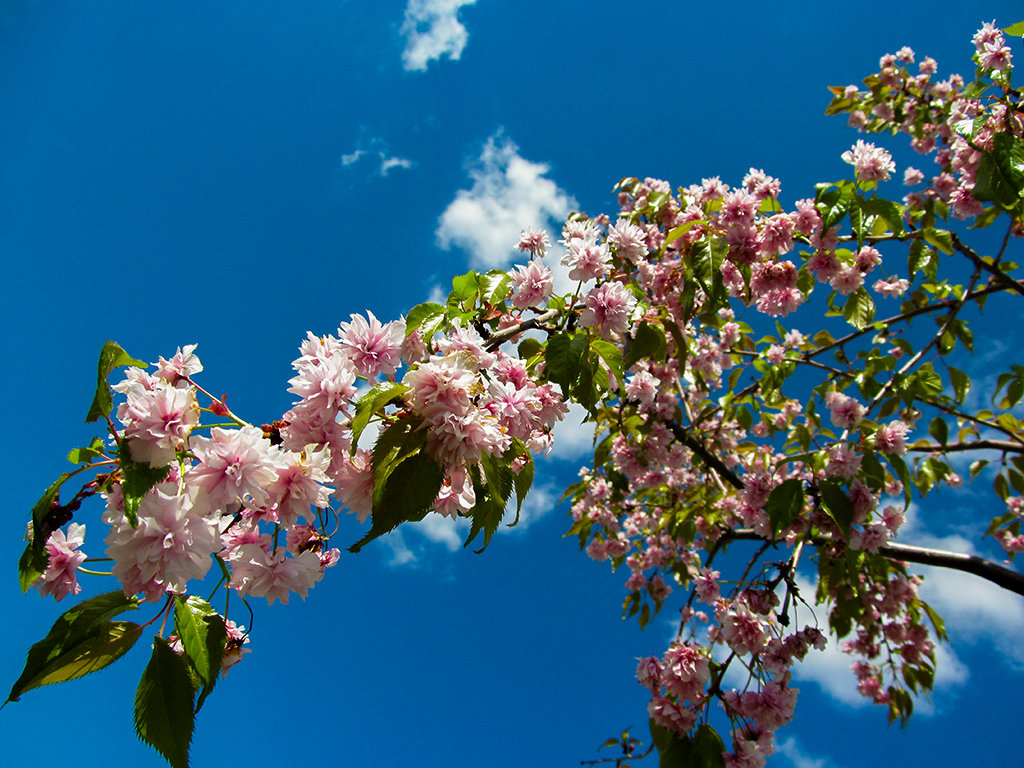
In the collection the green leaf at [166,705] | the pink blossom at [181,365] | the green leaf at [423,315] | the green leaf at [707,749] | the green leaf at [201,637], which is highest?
the green leaf at [423,315]

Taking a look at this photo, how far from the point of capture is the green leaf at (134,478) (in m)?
0.96

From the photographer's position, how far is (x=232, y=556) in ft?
3.98

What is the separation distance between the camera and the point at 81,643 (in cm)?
106

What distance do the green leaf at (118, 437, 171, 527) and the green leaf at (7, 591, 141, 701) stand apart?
271 millimetres

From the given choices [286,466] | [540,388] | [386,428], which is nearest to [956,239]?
[540,388]

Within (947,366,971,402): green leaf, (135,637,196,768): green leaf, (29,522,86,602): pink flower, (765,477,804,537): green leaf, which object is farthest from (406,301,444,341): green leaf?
(947,366,971,402): green leaf

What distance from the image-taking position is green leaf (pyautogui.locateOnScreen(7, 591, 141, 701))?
102cm

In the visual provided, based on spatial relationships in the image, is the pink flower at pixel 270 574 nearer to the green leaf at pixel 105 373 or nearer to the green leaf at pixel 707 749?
the green leaf at pixel 105 373

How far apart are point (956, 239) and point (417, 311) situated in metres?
3.29

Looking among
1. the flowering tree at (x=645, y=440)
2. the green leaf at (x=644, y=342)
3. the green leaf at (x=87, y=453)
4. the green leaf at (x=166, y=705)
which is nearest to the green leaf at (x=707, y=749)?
the flowering tree at (x=645, y=440)

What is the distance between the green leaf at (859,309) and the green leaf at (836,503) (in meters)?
1.20

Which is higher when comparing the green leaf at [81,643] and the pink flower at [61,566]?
the pink flower at [61,566]

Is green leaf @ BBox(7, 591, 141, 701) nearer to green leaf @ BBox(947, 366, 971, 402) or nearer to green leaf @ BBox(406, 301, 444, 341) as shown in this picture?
green leaf @ BBox(406, 301, 444, 341)

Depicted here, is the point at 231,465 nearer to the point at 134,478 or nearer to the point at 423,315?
the point at 134,478
